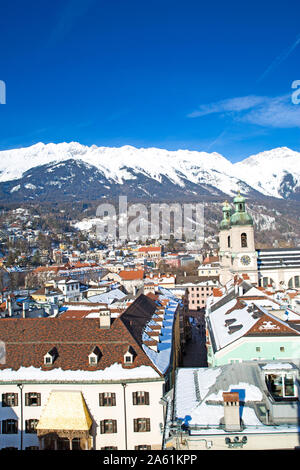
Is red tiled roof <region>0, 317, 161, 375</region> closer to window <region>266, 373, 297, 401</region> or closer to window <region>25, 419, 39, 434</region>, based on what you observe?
window <region>25, 419, 39, 434</region>

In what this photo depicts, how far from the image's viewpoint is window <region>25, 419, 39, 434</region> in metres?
19.2

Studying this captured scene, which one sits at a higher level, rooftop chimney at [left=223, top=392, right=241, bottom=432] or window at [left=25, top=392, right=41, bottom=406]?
rooftop chimney at [left=223, top=392, right=241, bottom=432]

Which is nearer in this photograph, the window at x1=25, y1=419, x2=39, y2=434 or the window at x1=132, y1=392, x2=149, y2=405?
the window at x1=25, y1=419, x2=39, y2=434

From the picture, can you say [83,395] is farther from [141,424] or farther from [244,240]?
[244,240]

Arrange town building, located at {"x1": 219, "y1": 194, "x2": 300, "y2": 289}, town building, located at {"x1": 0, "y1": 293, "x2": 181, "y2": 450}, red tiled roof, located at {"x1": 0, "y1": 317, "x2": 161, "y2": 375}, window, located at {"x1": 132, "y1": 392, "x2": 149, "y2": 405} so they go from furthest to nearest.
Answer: town building, located at {"x1": 219, "y1": 194, "x2": 300, "y2": 289}
red tiled roof, located at {"x1": 0, "y1": 317, "x2": 161, "y2": 375}
window, located at {"x1": 132, "y1": 392, "x2": 149, "y2": 405}
town building, located at {"x1": 0, "y1": 293, "x2": 181, "y2": 450}

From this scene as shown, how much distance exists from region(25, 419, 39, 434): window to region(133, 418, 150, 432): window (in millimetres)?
4451

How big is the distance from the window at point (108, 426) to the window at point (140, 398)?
1266mm

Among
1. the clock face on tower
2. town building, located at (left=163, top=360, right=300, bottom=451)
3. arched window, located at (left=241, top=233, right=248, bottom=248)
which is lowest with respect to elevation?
town building, located at (left=163, top=360, right=300, bottom=451)

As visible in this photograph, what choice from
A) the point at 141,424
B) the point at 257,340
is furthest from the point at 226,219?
the point at 141,424

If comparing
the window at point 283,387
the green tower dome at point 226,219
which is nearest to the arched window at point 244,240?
the green tower dome at point 226,219

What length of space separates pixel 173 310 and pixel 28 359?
2070cm

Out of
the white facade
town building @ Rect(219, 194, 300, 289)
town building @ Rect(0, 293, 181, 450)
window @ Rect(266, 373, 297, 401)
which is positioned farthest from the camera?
town building @ Rect(219, 194, 300, 289)

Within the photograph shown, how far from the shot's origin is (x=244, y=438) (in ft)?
40.4

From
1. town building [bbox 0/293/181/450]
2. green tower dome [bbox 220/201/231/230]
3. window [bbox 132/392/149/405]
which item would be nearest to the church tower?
green tower dome [bbox 220/201/231/230]
